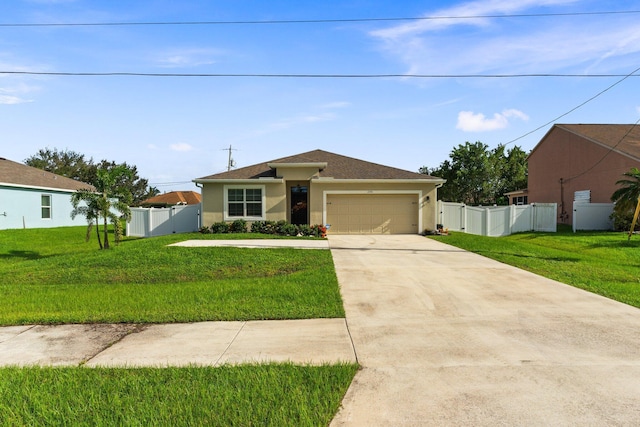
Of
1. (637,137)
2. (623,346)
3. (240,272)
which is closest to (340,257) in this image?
(240,272)

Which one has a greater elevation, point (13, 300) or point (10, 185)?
point (10, 185)

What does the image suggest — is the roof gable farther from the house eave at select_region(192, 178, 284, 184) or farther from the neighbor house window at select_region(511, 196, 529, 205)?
the house eave at select_region(192, 178, 284, 184)

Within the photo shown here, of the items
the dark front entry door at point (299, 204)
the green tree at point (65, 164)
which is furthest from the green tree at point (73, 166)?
the dark front entry door at point (299, 204)

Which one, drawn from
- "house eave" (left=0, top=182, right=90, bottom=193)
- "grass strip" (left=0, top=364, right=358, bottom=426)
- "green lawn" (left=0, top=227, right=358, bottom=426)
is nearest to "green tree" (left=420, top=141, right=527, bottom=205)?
"green lawn" (left=0, top=227, right=358, bottom=426)

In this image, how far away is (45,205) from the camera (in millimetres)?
24203

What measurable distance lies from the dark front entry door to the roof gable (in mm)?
17748

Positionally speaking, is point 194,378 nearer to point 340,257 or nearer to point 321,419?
→ point 321,419

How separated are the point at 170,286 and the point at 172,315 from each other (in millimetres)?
2640

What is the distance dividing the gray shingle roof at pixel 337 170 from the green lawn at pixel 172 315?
6.43m

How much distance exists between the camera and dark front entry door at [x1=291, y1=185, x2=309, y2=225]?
781 inches

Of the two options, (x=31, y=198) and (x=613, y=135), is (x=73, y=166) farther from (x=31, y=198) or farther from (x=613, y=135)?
(x=613, y=135)

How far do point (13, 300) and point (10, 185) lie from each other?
17.8 meters

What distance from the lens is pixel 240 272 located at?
10008 millimetres

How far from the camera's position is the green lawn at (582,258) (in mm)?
8383
